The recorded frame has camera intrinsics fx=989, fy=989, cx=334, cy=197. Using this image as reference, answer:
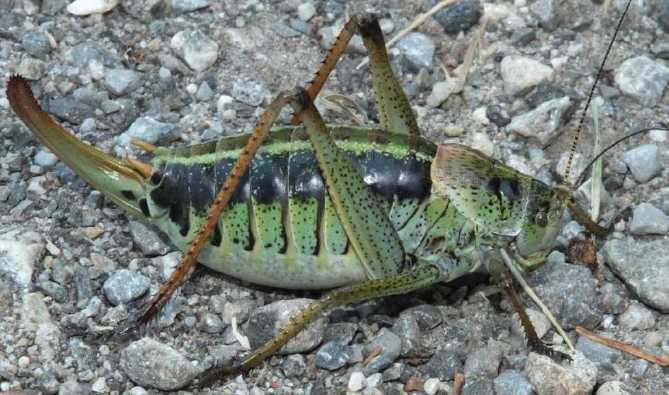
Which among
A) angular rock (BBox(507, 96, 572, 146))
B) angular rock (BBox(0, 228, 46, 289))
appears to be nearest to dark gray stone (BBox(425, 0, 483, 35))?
angular rock (BBox(507, 96, 572, 146))

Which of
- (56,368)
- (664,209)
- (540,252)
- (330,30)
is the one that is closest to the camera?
(56,368)

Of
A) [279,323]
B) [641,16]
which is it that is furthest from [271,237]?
[641,16]

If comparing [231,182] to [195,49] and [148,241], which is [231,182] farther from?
[195,49]

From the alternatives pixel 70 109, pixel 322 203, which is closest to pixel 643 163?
pixel 322 203

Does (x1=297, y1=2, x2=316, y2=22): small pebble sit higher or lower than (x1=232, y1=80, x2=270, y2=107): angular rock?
higher

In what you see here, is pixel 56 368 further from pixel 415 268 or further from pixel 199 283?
pixel 415 268

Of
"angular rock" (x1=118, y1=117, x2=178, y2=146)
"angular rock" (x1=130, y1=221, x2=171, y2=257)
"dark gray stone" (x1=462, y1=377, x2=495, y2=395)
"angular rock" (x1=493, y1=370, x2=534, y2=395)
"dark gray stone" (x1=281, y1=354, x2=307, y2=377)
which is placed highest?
"angular rock" (x1=118, y1=117, x2=178, y2=146)

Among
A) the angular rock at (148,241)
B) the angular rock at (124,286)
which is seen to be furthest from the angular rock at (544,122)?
the angular rock at (124,286)

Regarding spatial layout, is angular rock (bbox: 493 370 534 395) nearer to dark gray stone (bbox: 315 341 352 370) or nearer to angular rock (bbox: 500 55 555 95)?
dark gray stone (bbox: 315 341 352 370)
